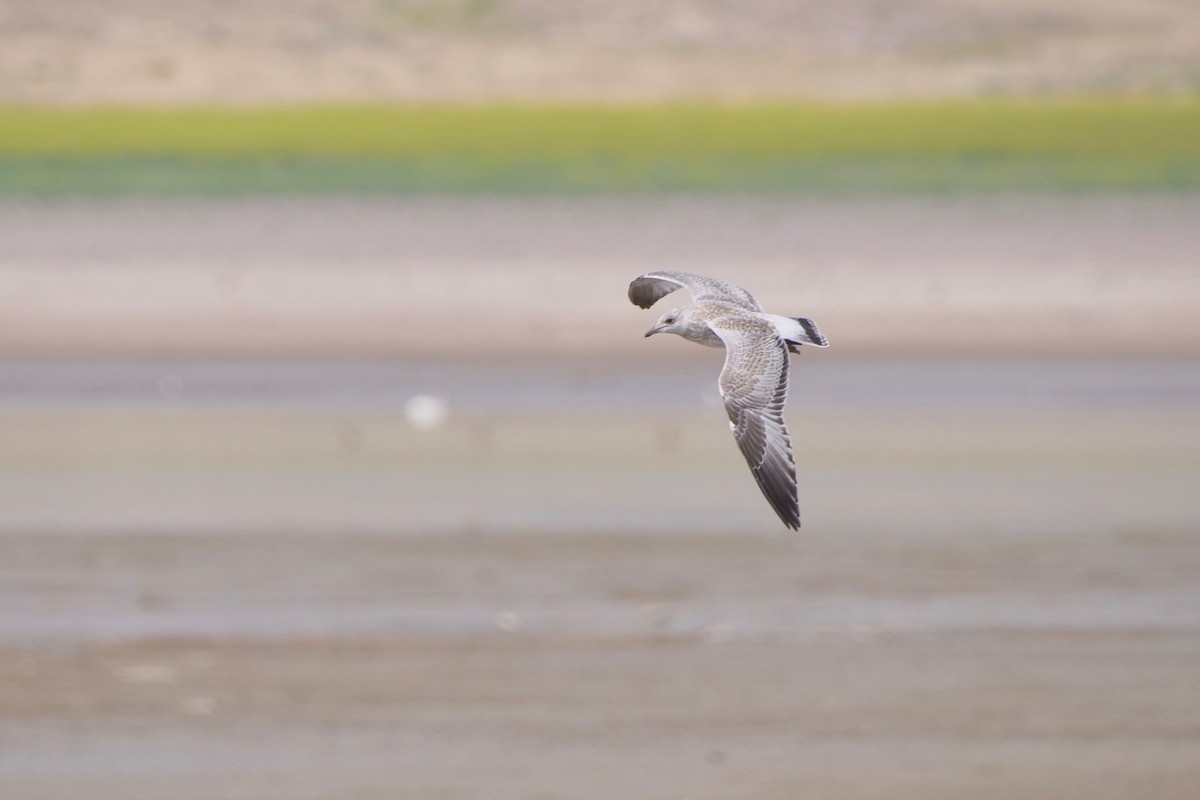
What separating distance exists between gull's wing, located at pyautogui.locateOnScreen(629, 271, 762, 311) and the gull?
0.32ft

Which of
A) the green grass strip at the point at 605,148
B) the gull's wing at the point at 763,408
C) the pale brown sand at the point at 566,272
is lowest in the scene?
the gull's wing at the point at 763,408

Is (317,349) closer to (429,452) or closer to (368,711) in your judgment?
(429,452)

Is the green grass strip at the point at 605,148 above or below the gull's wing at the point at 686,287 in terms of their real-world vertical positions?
above

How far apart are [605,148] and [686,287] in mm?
21816

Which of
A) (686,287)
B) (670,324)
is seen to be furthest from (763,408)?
(686,287)

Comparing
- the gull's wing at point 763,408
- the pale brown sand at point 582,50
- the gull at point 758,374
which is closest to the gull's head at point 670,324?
the gull at point 758,374

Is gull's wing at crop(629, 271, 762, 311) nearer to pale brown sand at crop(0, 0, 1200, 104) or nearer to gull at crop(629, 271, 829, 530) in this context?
gull at crop(629, 271, 829, 530)

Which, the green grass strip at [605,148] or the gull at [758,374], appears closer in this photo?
the gull at [758,374]

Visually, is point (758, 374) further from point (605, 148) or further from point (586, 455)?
point (605, 148)

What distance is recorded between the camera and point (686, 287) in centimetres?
831

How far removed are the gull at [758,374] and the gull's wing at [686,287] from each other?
0.10 metres

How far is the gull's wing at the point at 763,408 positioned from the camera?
6.96m

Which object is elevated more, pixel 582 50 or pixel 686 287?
pixel 582 50

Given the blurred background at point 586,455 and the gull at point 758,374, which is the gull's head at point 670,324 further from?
the blurred background at point 586,455
